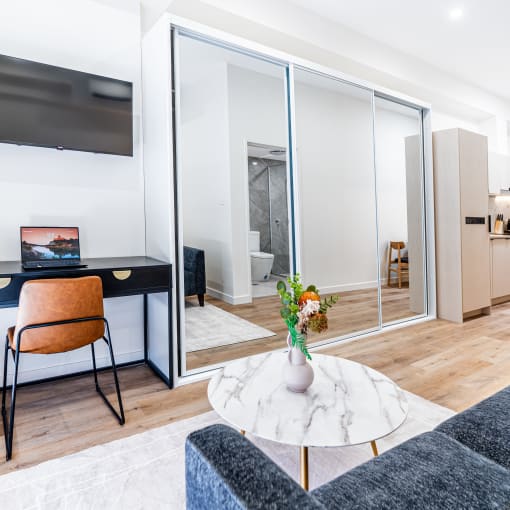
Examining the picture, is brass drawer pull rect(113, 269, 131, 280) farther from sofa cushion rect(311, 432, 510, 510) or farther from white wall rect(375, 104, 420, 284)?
white wall rect(375, 104, 420, 284)

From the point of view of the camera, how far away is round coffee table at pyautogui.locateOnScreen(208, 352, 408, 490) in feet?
3.88

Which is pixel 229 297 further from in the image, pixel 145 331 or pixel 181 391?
→ pixel 181 391

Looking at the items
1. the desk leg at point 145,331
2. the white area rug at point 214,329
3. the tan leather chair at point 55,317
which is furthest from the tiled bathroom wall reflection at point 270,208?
the tan leather chair at point 55,317

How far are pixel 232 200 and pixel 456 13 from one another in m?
2.81

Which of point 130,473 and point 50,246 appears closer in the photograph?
point 130,473

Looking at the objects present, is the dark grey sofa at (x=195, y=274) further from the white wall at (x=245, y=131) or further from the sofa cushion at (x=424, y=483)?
the sofa cushion at (x=424, y=483)

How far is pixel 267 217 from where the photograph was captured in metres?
3.52

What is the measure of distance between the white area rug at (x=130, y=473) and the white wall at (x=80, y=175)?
Answer: 108 centimetres

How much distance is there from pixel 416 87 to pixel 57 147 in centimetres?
412

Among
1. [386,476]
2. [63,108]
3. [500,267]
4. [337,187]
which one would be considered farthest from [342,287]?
[386,476]

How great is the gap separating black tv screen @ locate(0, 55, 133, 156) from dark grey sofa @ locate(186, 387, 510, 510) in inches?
89.7

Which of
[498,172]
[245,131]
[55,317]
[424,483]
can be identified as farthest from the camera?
[498,172]

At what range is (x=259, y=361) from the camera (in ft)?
5.70

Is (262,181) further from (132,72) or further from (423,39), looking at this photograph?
(423,39)
